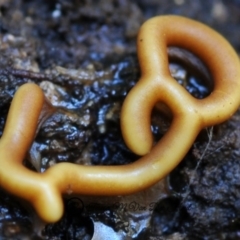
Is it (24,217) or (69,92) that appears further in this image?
(69,92)

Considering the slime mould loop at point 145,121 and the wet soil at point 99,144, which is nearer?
the slime mould loop at point 145,121

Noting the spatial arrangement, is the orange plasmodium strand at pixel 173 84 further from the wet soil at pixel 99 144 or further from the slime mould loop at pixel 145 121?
the wet soil at pixel 99 144

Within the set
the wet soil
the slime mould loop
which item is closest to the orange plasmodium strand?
the slime mould loop

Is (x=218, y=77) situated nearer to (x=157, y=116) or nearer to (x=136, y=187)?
(x=157, y=116)

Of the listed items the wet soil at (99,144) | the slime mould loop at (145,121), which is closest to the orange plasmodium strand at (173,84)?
the slime mould loop at (145,121)

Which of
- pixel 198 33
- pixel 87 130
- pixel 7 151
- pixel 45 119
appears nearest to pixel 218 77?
pixel 198 33

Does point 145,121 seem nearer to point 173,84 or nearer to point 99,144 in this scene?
point 173,84

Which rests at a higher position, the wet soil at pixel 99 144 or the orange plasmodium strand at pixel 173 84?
the orange plasmodium strand at pixel 173 84

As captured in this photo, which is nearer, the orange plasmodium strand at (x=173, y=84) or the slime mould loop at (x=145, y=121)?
the slime mould loop at (x=145, y=121)
